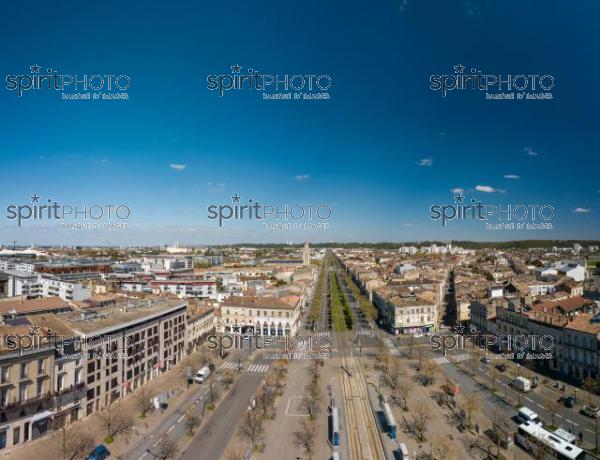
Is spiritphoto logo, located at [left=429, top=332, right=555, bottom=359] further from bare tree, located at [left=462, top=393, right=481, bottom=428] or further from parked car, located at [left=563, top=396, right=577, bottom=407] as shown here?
bare tree, located at [left=462, top=393, right=481, bottom=428]

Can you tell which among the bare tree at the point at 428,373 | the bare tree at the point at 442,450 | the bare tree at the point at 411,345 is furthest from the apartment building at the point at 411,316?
the bare tree at the point at 442,450

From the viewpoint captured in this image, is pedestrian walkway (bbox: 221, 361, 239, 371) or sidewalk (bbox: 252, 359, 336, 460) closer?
sidewalk (bbox: 252, 359, 336, 460)

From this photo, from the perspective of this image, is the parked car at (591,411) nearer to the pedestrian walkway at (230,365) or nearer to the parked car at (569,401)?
the parked car at (569,401)

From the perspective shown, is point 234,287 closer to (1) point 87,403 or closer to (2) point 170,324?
(2) point 170,324

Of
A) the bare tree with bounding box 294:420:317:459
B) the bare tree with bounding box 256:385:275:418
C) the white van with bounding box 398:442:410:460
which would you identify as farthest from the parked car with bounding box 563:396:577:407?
the bare tree with bounding box 256:385:275:418

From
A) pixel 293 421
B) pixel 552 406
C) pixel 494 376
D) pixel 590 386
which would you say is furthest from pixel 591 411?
pixel 293 421

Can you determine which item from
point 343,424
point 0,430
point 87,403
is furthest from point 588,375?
point 0,430

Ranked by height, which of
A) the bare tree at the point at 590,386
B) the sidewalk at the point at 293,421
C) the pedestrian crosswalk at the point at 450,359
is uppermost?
the bare tree at the point at 590,386
